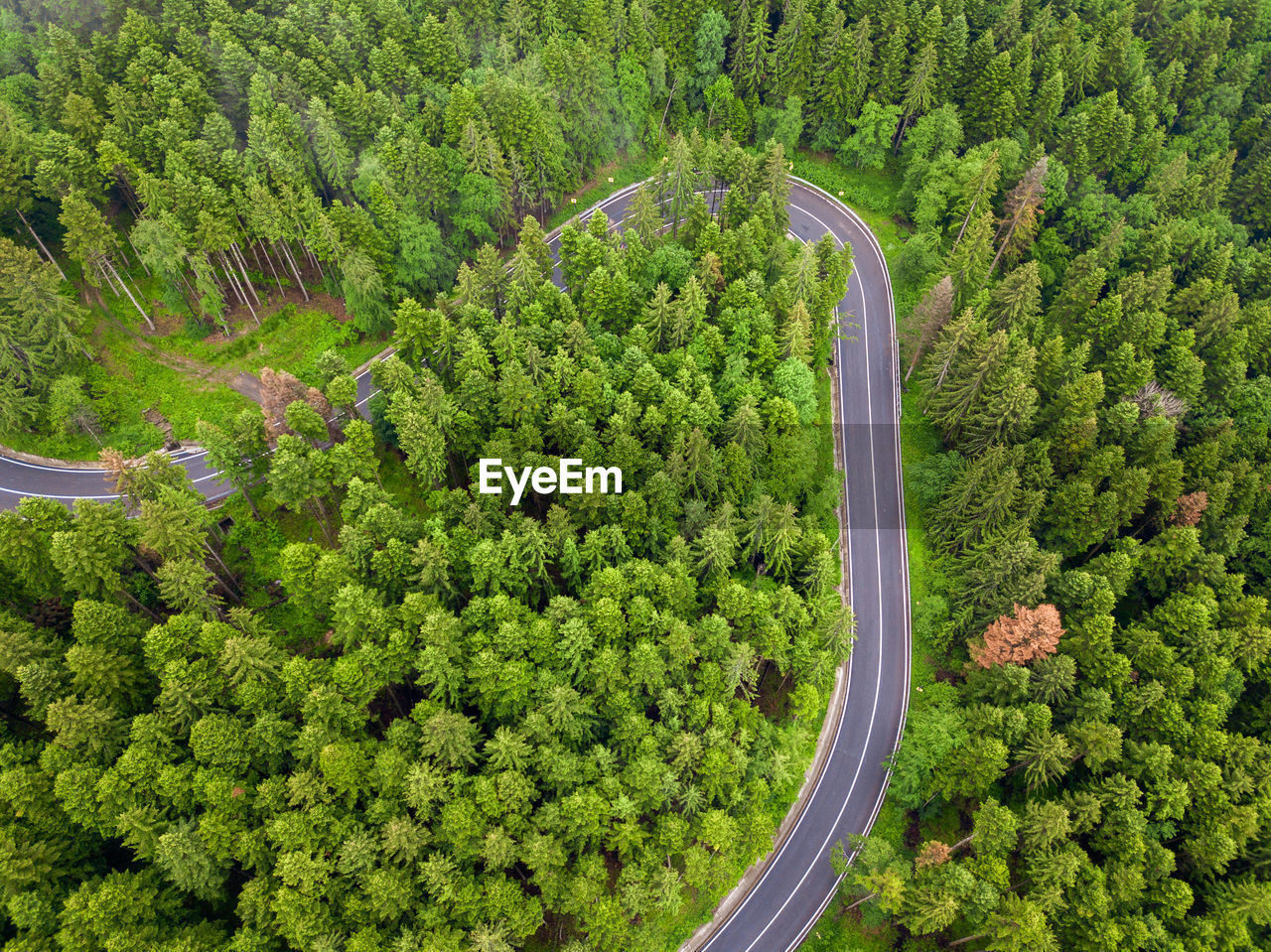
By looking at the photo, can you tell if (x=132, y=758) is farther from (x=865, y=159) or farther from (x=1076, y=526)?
(x=865, y=159)

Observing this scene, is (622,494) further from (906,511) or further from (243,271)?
(243,271)

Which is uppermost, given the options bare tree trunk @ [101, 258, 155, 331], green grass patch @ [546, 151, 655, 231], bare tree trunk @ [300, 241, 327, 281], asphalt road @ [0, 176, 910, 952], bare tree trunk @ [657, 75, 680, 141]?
bare tree trunk @ [657, 75, 680, 141]

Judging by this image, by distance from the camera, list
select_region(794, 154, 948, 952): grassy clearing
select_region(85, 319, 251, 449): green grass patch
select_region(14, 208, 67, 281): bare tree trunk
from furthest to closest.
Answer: select_region(14, 208, 67, 281): bare tree trunk, select_region(85, 319, 251, 449): green grass patch, select_region(794, 154, 948, 952): grassy clearing

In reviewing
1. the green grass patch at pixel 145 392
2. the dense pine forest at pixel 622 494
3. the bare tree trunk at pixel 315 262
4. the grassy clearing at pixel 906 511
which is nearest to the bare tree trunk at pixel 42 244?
the dense pine forest at pixel 622 494

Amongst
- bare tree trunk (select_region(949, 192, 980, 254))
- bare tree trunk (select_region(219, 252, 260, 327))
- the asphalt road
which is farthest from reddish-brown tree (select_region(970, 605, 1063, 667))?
bare tree trunk (select_region(219, 252, 260, 327))

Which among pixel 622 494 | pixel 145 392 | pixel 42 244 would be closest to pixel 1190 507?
pixel 622 494

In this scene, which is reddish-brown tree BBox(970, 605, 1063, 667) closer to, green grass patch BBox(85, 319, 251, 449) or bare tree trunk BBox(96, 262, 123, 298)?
green grass patch BBox(85, 319, 251, 449)
